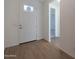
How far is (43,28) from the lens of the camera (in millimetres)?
8914

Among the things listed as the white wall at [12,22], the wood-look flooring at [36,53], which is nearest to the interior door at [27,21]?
the white wall at [12,22]

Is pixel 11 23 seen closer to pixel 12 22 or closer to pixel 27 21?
pixel 12 22

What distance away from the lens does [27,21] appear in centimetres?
725

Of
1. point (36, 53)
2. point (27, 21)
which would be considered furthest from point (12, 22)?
point (36, 53)

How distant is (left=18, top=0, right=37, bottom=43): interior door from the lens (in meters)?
6.76

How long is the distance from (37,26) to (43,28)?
739 mm

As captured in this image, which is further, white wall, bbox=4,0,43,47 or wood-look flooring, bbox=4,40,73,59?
white wall, bbox=4,0,43,47

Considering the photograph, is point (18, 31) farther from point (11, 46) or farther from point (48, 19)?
point (48, 19)

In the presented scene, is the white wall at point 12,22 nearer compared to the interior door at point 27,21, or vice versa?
the white wall at point 12,22

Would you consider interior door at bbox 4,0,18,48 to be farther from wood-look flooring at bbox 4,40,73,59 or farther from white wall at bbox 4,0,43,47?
wood-look flooring at bbox 4,40,73,59

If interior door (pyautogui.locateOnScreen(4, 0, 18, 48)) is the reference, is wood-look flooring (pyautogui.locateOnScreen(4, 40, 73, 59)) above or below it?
below

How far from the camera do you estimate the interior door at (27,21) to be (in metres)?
6.76

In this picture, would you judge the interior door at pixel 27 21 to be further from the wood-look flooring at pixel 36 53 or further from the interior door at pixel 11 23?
the wood-look flooring at pixel 36 53

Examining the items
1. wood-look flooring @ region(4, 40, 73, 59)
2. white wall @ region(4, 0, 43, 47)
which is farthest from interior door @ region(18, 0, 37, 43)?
wood-look flooring @ region(4, 40, 73, 59)
